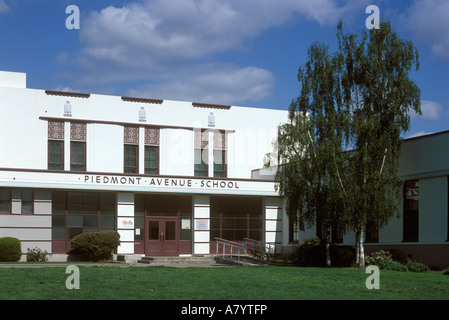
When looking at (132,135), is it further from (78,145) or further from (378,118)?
(378,118)

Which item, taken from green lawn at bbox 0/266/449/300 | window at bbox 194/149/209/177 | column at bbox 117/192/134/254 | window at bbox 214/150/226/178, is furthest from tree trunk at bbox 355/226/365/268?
window at bbox 214/150/226/178

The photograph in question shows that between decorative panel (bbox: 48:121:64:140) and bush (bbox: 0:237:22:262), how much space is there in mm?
7643

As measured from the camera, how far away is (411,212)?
29.2 metres

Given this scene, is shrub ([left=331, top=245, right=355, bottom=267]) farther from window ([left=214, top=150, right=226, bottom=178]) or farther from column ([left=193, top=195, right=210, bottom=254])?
window ([left=214, top=150, right=226, bottom=178])

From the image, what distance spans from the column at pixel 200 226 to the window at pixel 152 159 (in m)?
3.95

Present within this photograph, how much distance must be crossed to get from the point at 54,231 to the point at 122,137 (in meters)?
7.56

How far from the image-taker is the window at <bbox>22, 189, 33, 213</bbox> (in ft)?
107

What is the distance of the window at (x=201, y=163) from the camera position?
40562mm

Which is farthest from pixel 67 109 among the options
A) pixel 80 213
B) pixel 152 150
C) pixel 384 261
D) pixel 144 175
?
pixel 384 261

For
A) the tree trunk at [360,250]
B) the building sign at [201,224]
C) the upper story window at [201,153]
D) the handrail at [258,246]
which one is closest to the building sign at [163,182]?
the building sign at [201,224]

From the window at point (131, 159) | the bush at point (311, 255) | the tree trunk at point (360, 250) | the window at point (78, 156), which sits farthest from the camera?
the window at point (131, 159)

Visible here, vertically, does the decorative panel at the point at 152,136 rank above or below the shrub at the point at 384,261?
above

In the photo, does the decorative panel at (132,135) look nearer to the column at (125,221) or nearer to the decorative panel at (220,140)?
the column at (125,221)
